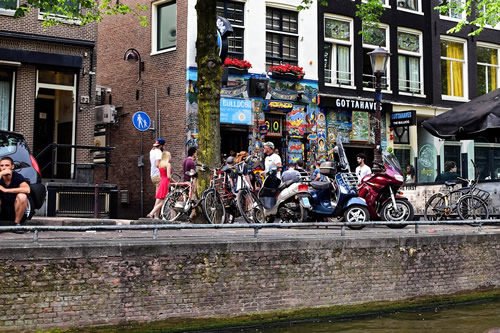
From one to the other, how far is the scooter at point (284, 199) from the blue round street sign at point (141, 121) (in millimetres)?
7029

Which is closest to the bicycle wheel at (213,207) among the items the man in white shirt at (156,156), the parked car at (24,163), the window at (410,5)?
the parked car at (24,163)

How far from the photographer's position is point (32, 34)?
701 inches

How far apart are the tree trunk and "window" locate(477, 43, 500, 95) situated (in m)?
18.4

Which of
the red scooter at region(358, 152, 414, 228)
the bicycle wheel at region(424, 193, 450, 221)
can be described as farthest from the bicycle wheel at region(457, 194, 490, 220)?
the red scooter at region(358, 152, 414, 228)

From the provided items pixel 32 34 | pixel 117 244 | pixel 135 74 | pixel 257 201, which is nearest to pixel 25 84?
pixel 32 34

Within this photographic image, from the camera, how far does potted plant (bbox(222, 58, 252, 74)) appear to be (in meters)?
20.2

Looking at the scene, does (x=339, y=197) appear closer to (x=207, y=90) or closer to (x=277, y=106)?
(x=207, y=90)

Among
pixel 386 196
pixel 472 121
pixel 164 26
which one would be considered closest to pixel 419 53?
pixel 164 26

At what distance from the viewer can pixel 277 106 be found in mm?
21219

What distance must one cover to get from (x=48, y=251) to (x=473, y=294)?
256 inches

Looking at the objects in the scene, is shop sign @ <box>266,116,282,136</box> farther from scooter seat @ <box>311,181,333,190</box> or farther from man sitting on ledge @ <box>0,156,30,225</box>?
man sitting on ledge @ <box>0,156,30,225</box>

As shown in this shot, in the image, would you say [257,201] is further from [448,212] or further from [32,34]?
[32,34]

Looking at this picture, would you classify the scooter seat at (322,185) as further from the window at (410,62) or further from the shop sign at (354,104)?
the window at (410,62)

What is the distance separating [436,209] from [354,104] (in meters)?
8.86
